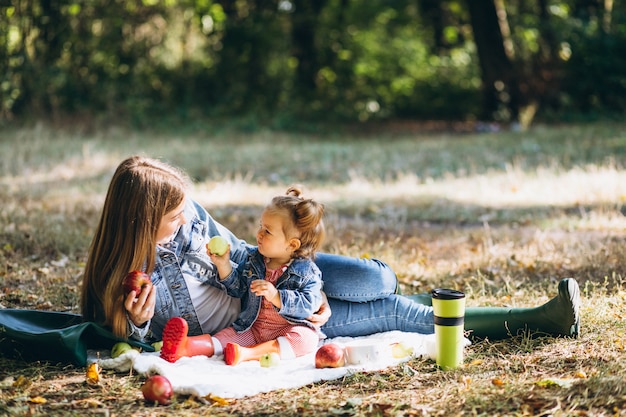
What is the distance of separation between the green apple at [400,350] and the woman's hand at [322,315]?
1.35 ft

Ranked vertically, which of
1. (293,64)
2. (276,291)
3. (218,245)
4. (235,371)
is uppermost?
(293,64)

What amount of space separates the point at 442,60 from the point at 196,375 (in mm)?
15522

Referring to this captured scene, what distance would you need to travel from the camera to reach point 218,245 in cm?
385

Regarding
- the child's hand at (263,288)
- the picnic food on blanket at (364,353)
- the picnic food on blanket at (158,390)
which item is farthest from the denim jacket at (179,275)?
A: the picnic food on blanket at (364,353)

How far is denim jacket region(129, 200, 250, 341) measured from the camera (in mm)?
3973

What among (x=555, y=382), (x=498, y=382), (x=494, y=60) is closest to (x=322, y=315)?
(x=498, y=382)

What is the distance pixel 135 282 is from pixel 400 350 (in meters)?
1.28

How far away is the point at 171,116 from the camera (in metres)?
15.6

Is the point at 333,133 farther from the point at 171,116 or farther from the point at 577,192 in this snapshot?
the point at 577,192

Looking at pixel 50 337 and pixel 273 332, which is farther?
pixel 273 332

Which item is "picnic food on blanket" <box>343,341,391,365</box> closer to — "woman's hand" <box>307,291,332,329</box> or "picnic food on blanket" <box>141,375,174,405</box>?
"woman's hand" <box>307,291,332,329</box>

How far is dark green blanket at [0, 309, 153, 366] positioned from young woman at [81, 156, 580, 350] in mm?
101

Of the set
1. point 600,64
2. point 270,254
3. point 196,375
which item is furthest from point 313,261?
point 600,64

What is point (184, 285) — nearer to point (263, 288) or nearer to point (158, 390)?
point (263, 288)
